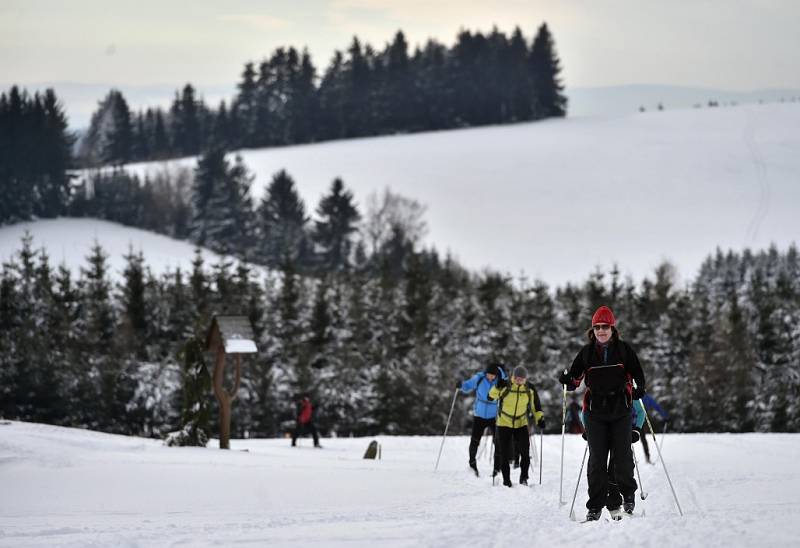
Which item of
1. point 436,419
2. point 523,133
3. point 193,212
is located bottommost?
point 436,419

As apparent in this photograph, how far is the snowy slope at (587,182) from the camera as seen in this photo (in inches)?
3890

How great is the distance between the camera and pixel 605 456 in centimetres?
1059

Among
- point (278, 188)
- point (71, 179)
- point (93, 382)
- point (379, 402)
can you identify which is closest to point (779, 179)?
point (278, 188)

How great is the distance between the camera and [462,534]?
9789 millimetres

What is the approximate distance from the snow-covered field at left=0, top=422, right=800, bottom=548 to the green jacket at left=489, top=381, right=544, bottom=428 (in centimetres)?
95

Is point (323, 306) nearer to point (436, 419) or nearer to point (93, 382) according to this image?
point (436, 419)

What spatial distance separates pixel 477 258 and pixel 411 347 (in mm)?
49147

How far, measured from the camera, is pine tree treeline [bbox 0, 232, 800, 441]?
140 ft

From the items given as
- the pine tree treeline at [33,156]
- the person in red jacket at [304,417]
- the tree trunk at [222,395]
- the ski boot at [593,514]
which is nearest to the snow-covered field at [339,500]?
the ski boot at [593,514]

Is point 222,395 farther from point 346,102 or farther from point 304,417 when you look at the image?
point 346,102

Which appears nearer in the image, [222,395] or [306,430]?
[222,395]

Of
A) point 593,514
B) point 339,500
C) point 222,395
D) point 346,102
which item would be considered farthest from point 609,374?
point 346,102

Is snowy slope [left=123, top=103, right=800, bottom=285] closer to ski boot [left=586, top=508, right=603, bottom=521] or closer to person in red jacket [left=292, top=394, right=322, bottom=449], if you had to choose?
person in red jacket [left=292, top=394, right=322, bottom=449]

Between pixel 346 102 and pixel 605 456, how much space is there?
133617 mm
